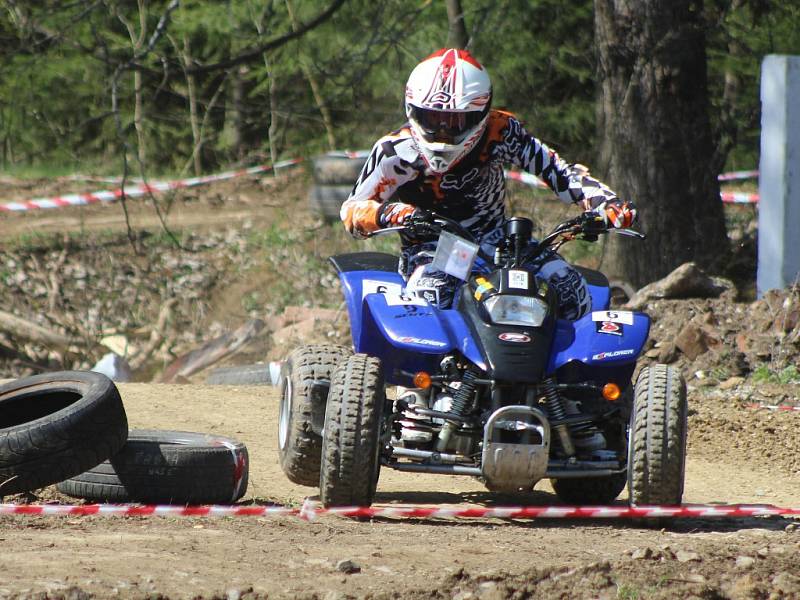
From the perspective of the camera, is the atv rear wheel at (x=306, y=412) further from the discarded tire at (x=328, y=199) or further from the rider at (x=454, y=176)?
the discarded tire at (x=328, y=199)

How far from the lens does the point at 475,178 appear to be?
21.2ft

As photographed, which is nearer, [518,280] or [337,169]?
[518,280]

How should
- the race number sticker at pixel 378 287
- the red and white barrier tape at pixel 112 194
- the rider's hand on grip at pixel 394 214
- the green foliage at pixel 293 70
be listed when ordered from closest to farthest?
the rider's hand on grip at pixel 394 214 < the race number sticker at pixel 378 287 < the green foliage at pixel 293 70 < the red and white barrier tape at pixel 112 194

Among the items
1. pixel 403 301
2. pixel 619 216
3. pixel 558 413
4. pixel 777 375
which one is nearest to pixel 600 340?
pixel 558 413

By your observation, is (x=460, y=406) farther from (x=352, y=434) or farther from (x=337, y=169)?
(x=337, y=169)

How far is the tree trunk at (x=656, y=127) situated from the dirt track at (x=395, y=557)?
19.7ft

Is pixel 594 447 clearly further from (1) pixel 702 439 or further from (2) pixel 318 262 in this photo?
(2) pixel 318 262

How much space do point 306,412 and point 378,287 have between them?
28.3 inches

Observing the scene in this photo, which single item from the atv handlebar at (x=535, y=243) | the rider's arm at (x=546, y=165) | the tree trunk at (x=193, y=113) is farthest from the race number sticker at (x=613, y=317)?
the tree trunk at (x=193, y=113)

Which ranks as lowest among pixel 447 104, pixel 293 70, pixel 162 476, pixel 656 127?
pixel 162 476

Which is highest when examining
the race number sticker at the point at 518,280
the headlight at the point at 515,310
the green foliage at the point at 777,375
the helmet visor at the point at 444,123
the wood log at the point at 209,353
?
the helmet visor at the point at 444,123

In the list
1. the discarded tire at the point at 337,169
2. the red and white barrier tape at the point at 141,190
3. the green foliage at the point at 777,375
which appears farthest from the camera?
the discarded tire at the point at 337,169

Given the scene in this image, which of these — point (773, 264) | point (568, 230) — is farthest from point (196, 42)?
point (568, 230)

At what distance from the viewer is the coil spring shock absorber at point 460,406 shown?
18.2ft
